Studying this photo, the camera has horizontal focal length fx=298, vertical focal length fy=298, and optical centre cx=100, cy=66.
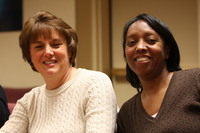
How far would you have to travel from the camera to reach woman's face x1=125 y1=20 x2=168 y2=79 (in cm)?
131

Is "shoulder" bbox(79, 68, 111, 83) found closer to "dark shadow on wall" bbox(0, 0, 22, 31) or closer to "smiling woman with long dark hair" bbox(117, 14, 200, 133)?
"smiling woman with long dark hair" bbox(117, 14, 200, 133)

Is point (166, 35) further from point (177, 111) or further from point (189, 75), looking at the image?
point (177, 111)

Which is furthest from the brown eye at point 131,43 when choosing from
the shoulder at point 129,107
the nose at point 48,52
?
the nose at point 48,52

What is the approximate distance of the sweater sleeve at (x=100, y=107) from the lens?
49.6 inches

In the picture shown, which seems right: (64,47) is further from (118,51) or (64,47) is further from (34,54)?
(118,51)

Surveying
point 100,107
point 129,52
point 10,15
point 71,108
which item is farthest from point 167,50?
point 10,15

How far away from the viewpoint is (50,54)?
1.44 meters

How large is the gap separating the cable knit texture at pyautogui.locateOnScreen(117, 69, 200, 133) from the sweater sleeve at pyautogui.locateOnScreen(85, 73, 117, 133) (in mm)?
125

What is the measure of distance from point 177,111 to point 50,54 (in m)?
0.65

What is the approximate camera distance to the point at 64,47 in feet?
4.90

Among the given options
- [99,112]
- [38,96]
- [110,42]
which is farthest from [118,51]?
[99,112]

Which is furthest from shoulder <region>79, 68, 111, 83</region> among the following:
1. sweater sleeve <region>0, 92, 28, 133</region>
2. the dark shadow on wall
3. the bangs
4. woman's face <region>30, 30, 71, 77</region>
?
the dark shadow on wall

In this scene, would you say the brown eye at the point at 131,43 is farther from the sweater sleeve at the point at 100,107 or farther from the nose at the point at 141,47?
the sweater sleeve at the point at 100,107

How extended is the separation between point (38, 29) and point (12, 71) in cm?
210
